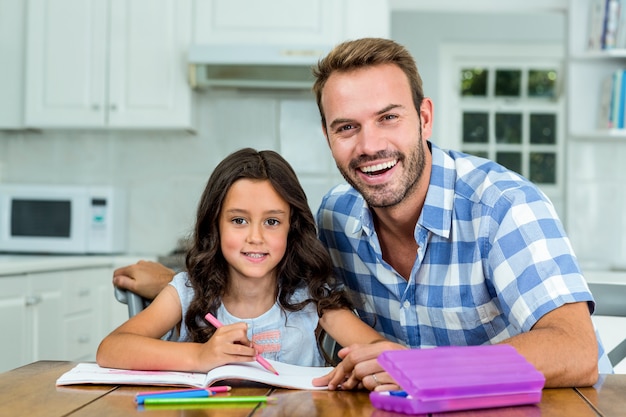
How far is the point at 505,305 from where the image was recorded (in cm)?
146

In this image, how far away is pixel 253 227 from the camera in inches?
64.7

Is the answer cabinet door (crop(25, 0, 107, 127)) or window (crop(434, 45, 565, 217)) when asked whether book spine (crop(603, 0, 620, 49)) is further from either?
window (crop(434, 45, 565, 217))

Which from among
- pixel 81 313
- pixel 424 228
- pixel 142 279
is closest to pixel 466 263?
pixel 424 228

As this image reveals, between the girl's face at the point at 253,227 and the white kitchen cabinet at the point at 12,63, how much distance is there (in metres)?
2.60

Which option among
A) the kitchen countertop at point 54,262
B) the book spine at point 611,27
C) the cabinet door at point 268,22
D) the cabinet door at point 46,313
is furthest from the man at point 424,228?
the book spine at point 611,27

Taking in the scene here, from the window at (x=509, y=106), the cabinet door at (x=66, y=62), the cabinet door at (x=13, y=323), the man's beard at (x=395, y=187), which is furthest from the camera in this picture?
the window at (x=509, y=106)

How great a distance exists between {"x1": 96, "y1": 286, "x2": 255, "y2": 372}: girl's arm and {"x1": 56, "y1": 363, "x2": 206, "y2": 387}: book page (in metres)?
0.05

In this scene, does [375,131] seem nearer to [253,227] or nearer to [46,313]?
[253,227]

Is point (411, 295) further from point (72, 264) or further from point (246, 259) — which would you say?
point (72, 264)

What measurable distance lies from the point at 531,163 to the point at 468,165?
5287mm

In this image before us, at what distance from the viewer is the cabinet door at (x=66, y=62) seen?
12.5 ft

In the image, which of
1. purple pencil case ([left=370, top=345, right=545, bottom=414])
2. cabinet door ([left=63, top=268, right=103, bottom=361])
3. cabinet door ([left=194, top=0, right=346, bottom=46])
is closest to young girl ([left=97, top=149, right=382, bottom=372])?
purple pencil case ([left=370, top=345, right=545, bottom=414])

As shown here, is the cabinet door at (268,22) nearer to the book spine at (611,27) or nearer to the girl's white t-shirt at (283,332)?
the book spine at (611,27)

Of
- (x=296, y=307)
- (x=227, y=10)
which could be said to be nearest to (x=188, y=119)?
(x=227, y=10)
